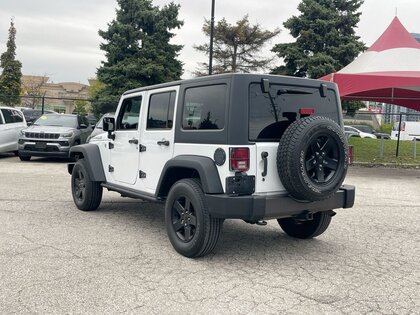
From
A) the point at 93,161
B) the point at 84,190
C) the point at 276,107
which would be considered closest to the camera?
the point at 276,107

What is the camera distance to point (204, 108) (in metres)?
4.57

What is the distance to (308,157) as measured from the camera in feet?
14.2

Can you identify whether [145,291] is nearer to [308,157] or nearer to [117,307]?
[117,307]

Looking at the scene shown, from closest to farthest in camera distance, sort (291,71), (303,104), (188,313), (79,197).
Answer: (188,313) → (303,104) → (79,197) → (291,71)

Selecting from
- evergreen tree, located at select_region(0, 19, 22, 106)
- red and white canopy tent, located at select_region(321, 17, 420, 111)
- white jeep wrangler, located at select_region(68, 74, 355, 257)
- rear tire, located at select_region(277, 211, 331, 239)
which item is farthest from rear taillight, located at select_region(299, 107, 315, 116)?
evergreen tree, located at select_region(0, 19, 22, 106)

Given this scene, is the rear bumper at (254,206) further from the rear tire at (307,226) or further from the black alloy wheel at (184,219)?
the rear tire at (307,226)

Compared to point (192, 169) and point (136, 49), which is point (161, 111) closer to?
point (192, 169)

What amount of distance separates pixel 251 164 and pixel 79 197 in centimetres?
377

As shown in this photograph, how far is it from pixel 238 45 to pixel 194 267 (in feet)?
99.1

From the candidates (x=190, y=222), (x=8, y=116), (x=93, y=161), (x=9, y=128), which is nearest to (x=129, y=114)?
(x=93, y=161)

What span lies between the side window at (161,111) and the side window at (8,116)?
10.4 metres

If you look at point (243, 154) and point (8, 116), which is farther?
point (8, 116)

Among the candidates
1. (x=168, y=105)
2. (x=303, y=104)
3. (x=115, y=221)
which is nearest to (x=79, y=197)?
(x=115, y=221)

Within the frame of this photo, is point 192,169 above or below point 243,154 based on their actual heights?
below
